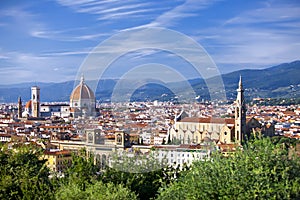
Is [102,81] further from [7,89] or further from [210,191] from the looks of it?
[7,89]

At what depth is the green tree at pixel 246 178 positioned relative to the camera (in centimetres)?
539

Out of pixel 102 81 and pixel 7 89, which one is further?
pixel 7 89

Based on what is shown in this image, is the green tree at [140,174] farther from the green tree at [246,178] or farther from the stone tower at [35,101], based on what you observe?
the stone tower at [35,101]

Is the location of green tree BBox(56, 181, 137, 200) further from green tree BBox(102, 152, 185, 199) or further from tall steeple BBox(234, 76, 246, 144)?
tall steeple BBox(234, 76, 246, 144)

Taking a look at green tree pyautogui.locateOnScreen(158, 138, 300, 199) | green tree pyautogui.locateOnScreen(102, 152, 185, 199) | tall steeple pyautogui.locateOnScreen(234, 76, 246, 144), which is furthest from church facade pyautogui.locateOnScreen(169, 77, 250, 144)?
green tree pyautogui.locateOnScreen(158, 138, 300, 199)

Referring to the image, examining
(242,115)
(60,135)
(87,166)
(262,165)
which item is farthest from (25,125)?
(262,165)

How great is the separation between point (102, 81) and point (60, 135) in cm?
1876

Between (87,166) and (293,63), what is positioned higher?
(293,63)

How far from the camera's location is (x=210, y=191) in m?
5.55

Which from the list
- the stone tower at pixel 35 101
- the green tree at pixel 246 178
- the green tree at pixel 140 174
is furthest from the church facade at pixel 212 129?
the stone tower at pixel 35 101

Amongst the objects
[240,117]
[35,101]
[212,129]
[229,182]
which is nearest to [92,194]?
[229,182]

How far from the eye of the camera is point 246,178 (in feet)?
18.3

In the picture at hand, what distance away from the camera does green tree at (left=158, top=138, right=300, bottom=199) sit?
17.7 feet

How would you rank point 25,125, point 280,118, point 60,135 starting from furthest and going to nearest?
point 280,118 → point 25,125 → point 60,135
